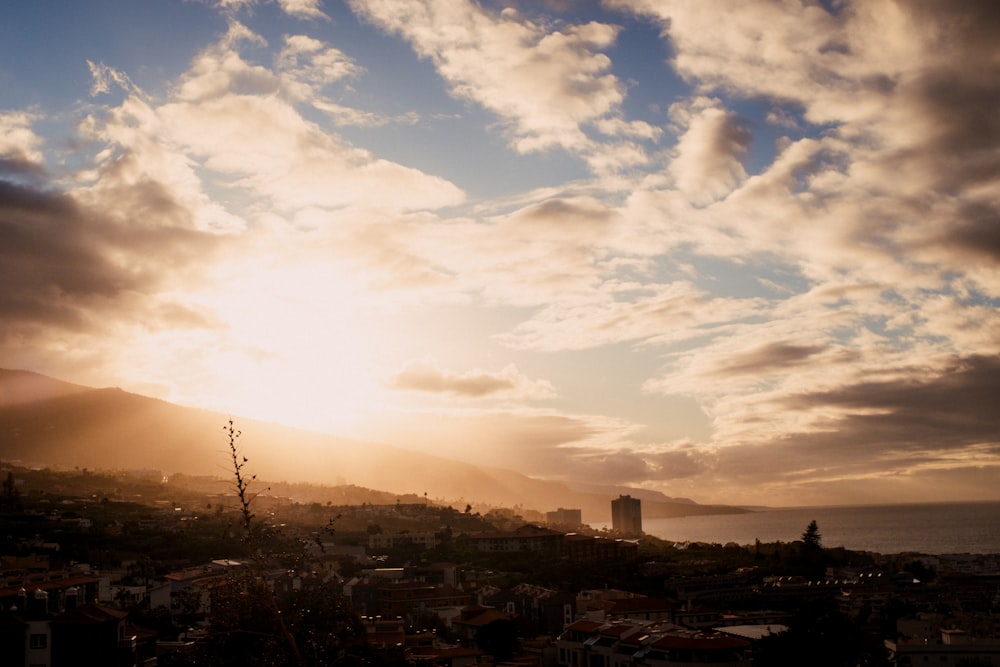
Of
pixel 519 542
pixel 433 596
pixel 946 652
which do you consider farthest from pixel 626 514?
pixel 946 652

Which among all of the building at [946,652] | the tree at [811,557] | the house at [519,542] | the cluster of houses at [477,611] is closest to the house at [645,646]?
the cluster of houses at [477,611]

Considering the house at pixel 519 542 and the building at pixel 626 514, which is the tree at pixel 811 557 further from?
the building at pixel 626 514

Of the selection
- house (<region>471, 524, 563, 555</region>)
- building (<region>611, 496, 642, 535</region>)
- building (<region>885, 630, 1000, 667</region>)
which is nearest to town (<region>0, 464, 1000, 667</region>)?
building (<region>885, 630, 1000, 667</region>)

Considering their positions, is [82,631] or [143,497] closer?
[82,631]

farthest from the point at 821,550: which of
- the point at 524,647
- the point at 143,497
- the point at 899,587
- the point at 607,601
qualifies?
the point at 143,497

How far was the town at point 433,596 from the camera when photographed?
2298 centimetres

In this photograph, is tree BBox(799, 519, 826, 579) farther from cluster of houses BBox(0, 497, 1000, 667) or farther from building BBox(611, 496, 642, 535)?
building BBox(611, 496, 642, 535)

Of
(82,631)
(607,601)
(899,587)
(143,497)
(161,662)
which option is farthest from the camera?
(143,497)

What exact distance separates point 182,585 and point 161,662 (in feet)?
69.4

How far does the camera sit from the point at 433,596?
60656 mm

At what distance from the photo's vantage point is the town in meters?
23.0

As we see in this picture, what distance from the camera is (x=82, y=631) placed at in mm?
29719

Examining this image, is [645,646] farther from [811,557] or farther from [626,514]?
[626,514]

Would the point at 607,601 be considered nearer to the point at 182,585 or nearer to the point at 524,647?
the point at 524,647
